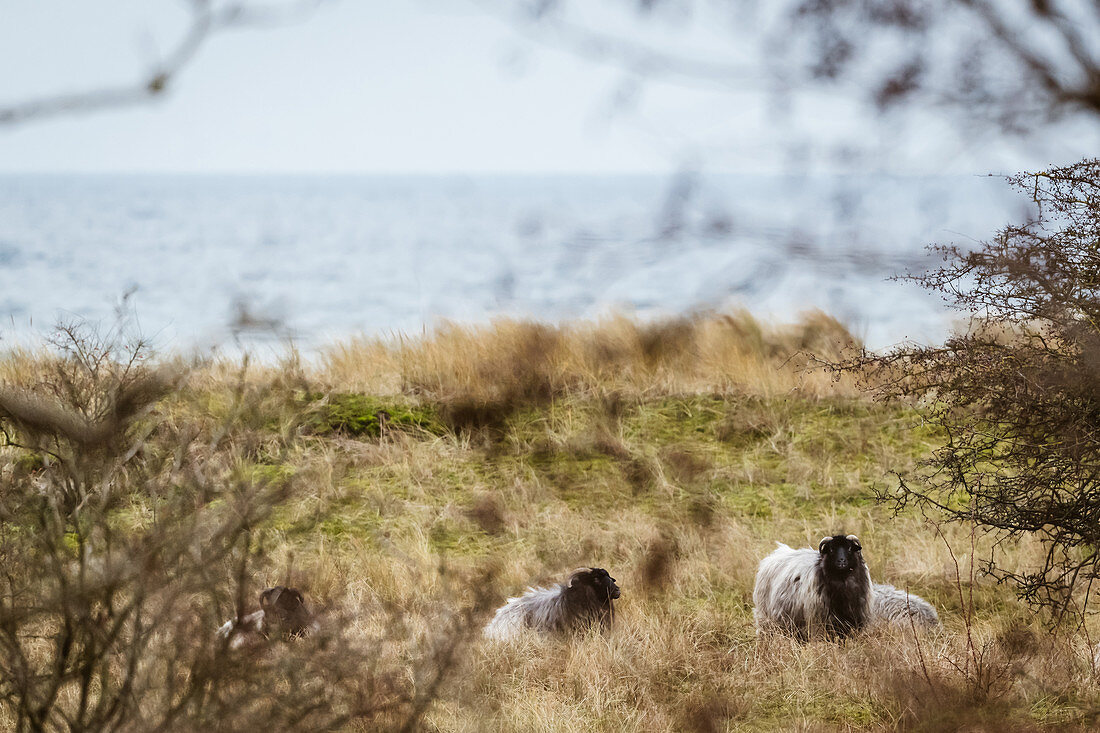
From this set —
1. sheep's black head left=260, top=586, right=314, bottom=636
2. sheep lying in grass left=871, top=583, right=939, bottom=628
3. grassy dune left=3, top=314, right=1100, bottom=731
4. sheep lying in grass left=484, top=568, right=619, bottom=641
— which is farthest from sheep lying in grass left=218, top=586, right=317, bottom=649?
sheep lying in grass left=871, top=583, right=939, bottom=628

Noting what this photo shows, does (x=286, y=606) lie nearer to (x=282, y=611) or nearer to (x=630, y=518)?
(x=282, y=611)

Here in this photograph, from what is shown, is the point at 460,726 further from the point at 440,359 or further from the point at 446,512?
the point at 440,359

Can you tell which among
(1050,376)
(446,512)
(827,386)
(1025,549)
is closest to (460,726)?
(1050,376)

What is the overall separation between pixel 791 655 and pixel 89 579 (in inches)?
139

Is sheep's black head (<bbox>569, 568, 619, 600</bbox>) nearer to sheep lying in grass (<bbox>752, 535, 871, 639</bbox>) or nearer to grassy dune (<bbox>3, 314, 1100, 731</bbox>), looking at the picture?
grassy dune (<bbox>3, 314, 1100, 731</bbox>)

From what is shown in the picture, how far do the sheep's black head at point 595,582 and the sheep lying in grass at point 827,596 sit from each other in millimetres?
903

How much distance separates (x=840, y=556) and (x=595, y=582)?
4.47 feet

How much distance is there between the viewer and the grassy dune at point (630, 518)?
4.28m

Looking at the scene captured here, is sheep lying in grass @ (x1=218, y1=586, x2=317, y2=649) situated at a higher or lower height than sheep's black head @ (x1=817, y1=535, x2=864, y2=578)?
higher

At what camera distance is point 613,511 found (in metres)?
7.79

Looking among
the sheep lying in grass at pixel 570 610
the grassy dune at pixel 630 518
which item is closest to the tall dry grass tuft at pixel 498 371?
the grassy dune at pixel 630 518

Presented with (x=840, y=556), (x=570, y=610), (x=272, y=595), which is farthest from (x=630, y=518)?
(x=272, y=595)

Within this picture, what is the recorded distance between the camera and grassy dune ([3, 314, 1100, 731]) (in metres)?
4.28

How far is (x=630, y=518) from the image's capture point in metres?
7.54
